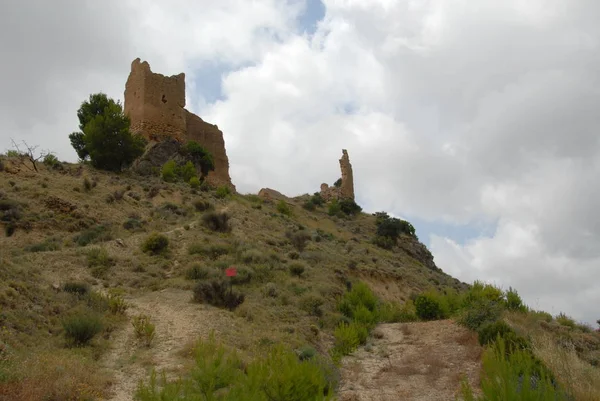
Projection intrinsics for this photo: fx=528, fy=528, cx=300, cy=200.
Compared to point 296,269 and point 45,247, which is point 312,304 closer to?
point 296,269

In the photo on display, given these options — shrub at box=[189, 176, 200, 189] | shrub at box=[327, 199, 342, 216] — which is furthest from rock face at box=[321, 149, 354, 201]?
shrub at box=[189, 176, 200, 189]

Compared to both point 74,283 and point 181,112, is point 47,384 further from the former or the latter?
point 181,112

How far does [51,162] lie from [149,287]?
51.3 feet

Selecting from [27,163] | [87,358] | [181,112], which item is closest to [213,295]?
[87,358]

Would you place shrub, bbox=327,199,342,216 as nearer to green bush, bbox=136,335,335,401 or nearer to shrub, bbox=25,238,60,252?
shrub, bbox=25,238,60,252

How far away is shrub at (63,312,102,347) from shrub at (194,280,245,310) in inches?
139

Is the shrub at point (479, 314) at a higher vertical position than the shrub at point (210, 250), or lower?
lower

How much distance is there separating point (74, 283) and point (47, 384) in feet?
20.4

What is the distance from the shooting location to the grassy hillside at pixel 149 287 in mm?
8602

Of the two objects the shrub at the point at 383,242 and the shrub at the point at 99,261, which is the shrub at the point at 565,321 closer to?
the shrub at the point at 99,261

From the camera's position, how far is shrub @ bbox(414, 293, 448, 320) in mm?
16812

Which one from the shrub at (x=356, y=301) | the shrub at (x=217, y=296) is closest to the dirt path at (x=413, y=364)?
the shrub at (x=356, y=301)

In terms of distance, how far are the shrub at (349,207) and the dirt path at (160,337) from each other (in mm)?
33870

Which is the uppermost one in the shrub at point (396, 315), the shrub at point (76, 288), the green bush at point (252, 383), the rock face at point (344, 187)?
the rock face at point (344, 187)
